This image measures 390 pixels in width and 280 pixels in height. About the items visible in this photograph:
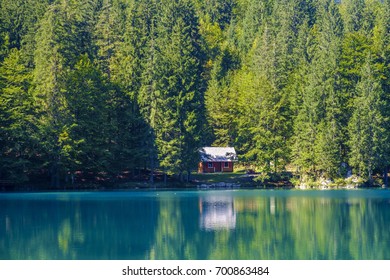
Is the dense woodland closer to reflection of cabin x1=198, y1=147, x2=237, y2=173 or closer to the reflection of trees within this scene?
reflection of cabin x1=198, y1=147, x2=237, y2=173

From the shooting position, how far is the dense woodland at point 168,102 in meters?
72.8

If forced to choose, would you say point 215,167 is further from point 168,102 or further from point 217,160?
point 168,102

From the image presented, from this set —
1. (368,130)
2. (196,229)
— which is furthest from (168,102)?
(196,229)

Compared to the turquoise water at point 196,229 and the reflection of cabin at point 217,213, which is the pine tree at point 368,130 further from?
the reflection of cabin at point 217,213

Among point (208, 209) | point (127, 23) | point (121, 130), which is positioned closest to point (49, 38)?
point (121, 130)

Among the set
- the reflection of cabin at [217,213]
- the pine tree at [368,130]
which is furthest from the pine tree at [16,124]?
the pine tree at [368,130]

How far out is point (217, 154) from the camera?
3398 inches

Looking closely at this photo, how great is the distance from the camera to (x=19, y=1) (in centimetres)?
10644

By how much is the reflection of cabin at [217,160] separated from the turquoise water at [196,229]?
31.9m

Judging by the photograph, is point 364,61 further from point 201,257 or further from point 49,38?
point 201,257

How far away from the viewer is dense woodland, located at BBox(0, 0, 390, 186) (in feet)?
239

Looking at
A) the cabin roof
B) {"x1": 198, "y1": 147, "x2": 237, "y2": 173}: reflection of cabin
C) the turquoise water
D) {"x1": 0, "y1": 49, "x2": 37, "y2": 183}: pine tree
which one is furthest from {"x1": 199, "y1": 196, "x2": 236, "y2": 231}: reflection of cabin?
{"x1": 198, "y1": 147, "x2": 237, "y2": 173}: reflection of cabin

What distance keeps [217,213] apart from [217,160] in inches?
1736

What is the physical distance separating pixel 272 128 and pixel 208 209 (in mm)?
39532
